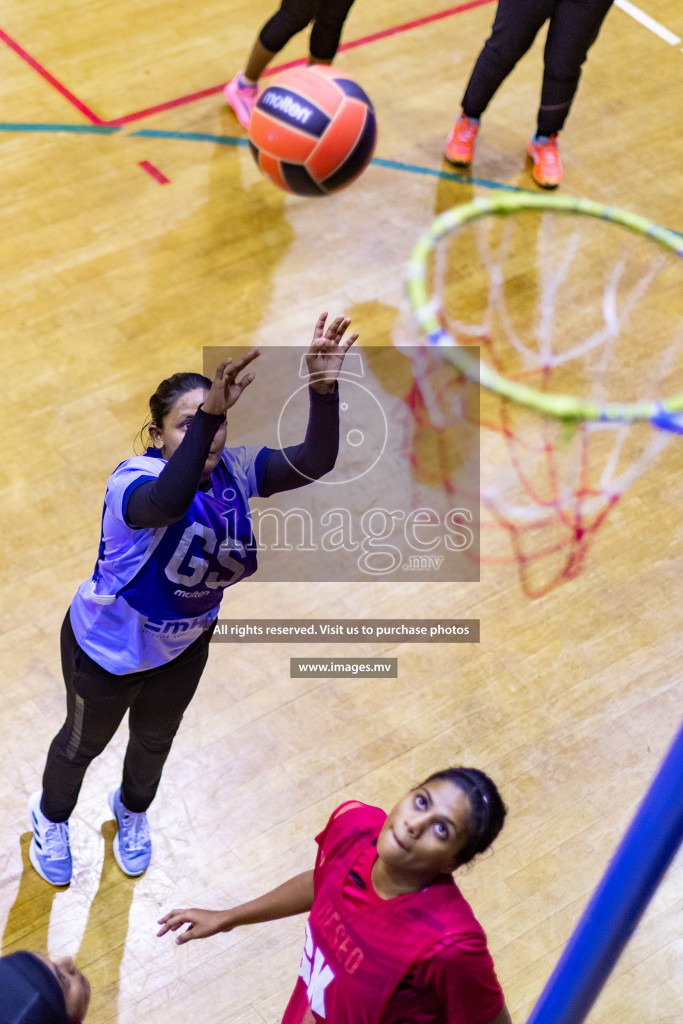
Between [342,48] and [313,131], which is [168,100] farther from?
[313,131]

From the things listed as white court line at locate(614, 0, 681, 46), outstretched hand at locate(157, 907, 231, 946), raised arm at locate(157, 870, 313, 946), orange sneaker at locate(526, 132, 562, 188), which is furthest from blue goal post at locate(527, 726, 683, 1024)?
white court line at locate(614, 0, 681, 46)

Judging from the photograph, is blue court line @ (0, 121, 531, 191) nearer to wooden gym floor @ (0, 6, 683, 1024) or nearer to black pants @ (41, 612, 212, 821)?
wooden gym floor @ (0, 6, 683, 1024)

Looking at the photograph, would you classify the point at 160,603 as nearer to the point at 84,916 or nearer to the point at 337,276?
the point at 84,916

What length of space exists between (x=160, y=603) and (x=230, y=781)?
0.92m

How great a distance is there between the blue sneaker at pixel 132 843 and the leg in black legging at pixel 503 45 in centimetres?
354

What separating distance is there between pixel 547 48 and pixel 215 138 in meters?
1.49

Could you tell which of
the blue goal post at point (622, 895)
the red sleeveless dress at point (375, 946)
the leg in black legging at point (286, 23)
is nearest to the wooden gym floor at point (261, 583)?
the leg in black legging at point (286, 23)

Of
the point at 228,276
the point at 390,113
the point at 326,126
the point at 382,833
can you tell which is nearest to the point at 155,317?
the point at 228,276

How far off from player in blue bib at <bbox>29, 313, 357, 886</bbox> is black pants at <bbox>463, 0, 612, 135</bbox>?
3.09 metres

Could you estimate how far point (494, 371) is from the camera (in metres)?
4.41

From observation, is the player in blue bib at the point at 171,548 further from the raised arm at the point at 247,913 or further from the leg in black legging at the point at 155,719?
the raised arm at the point at 247,913

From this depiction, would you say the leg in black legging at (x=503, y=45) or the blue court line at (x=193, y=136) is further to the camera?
the blue court line at (x=193, y=136)

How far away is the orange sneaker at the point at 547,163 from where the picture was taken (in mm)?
5293

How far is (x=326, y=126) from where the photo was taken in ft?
11.3
